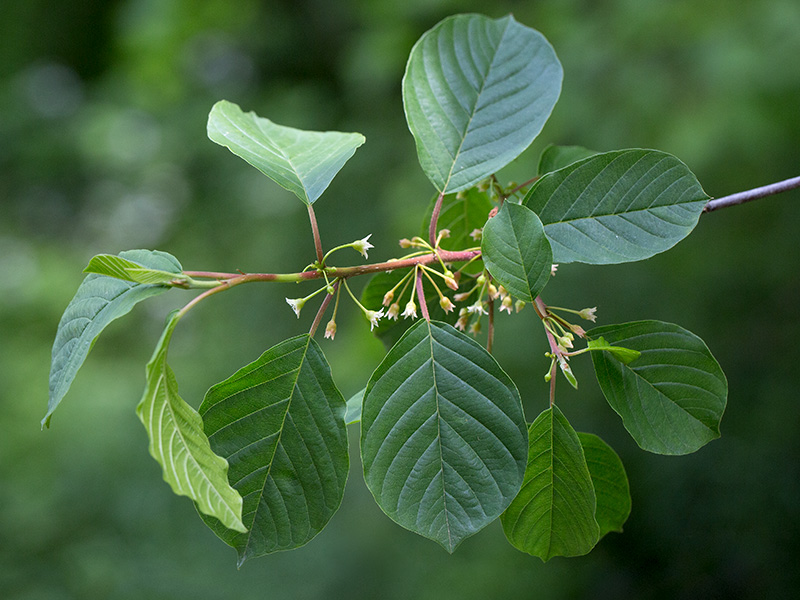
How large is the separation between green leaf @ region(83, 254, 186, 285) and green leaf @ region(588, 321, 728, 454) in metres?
0.46

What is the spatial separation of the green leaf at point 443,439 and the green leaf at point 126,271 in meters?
0.23

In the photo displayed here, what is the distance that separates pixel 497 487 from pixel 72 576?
11.2 feet

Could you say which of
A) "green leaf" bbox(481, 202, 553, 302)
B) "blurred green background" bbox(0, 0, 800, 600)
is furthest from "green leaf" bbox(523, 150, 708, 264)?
"blurred green background" bbox(0, 0, 800, 600)

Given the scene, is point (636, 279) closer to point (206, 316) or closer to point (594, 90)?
point (594, 90)

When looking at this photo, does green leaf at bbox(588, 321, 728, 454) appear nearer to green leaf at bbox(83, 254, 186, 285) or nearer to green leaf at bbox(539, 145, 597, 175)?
green leaf at bbox(539, 145, 597, 175)

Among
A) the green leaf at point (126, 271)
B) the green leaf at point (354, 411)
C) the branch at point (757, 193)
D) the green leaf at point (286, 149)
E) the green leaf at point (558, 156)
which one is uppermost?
the green leaf at point (286, 149)

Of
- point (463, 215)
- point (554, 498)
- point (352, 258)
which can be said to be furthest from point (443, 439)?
point (352, 258)

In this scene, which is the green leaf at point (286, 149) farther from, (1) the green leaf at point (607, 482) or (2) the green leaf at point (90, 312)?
(1) the green leaf at point (607, 482)

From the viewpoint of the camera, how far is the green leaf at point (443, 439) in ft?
1.92

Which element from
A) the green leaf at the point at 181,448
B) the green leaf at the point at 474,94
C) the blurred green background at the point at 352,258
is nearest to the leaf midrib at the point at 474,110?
the green leaf at the point at 474,94

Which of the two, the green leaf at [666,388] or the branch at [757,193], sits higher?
the branch at [757,193]

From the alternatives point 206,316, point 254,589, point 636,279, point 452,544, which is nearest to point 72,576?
point 254,589

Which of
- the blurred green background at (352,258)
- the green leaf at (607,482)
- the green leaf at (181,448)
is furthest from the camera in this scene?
the blurred green background at (352,258)

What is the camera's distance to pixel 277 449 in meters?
0.63
